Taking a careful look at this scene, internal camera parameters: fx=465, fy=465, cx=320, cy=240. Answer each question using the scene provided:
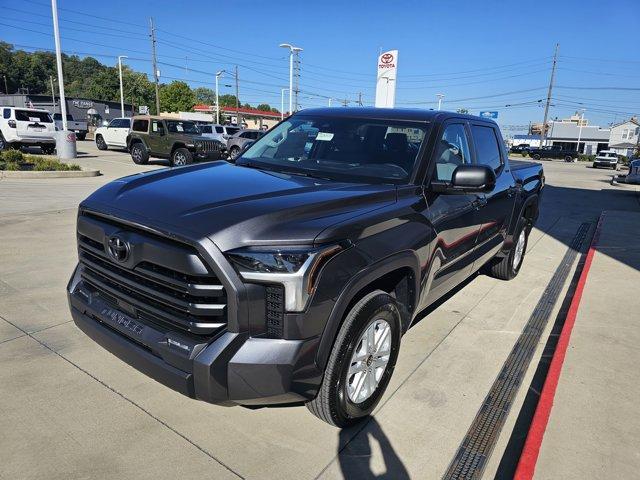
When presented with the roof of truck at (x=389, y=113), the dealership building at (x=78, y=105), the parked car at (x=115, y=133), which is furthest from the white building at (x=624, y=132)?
the roof of truck at (x=389, y=113)

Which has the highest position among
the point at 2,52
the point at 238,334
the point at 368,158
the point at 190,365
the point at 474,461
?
the point at 2,52

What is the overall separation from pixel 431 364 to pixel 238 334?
1.98 meters

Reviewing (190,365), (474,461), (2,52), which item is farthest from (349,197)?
(2,52)

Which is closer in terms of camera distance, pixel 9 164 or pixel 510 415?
pixel 510 415

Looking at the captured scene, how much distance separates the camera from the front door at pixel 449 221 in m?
3.19

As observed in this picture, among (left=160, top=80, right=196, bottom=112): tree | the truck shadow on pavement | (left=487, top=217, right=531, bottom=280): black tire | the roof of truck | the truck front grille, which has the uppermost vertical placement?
(left=160, top=80, right=196, bottom=112): tree

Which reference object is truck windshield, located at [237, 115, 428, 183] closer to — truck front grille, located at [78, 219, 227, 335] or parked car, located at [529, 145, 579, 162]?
truck front grille, located at [78, 219, 227, 335]

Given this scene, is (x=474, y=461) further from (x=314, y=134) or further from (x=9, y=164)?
(x=9, y=164)

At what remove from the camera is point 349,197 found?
2.64 metres

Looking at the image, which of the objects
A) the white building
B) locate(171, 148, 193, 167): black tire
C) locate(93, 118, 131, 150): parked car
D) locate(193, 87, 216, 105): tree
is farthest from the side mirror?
locate(193, 87, 216, 105): tree

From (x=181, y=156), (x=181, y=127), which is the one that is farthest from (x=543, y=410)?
(x=181, y=127)

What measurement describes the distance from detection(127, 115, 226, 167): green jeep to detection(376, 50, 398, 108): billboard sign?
6.05 meters

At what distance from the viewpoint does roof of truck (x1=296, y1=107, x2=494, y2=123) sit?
3604mm

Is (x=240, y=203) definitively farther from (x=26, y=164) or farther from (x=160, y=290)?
→ (x=26, y=164)
